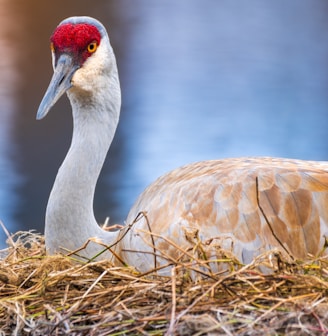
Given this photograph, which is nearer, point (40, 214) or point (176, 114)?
point (40, 214)

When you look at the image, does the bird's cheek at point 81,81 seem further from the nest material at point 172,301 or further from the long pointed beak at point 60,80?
the nest material at point 172,301

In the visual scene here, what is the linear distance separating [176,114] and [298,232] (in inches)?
229

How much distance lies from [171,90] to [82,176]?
21.7 ft

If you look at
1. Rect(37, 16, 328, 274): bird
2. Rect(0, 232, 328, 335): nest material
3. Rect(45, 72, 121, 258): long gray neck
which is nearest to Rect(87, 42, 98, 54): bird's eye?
Rect(37, 16, 328, 274): bird

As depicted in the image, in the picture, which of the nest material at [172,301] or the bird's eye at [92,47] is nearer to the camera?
the nest material at [172,301]

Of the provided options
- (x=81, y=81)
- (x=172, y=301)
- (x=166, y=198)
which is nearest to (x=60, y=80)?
(x=81, y=81)

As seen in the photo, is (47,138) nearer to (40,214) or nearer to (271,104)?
(40,214)

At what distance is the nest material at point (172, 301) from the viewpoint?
219 cm

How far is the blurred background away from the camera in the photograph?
21.7ft

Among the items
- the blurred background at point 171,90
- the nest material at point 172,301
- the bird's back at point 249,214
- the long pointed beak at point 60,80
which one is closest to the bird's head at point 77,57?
the long pointed beak at point 60,80

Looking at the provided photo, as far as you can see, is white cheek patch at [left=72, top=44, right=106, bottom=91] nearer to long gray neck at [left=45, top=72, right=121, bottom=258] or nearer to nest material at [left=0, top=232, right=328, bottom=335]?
long gray neck at [left=45, top=72, right=121, bottom=258]

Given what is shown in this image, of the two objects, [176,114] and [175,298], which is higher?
[175,298]

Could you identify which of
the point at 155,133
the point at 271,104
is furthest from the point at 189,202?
the point at 271,104

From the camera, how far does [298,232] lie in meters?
2.86
